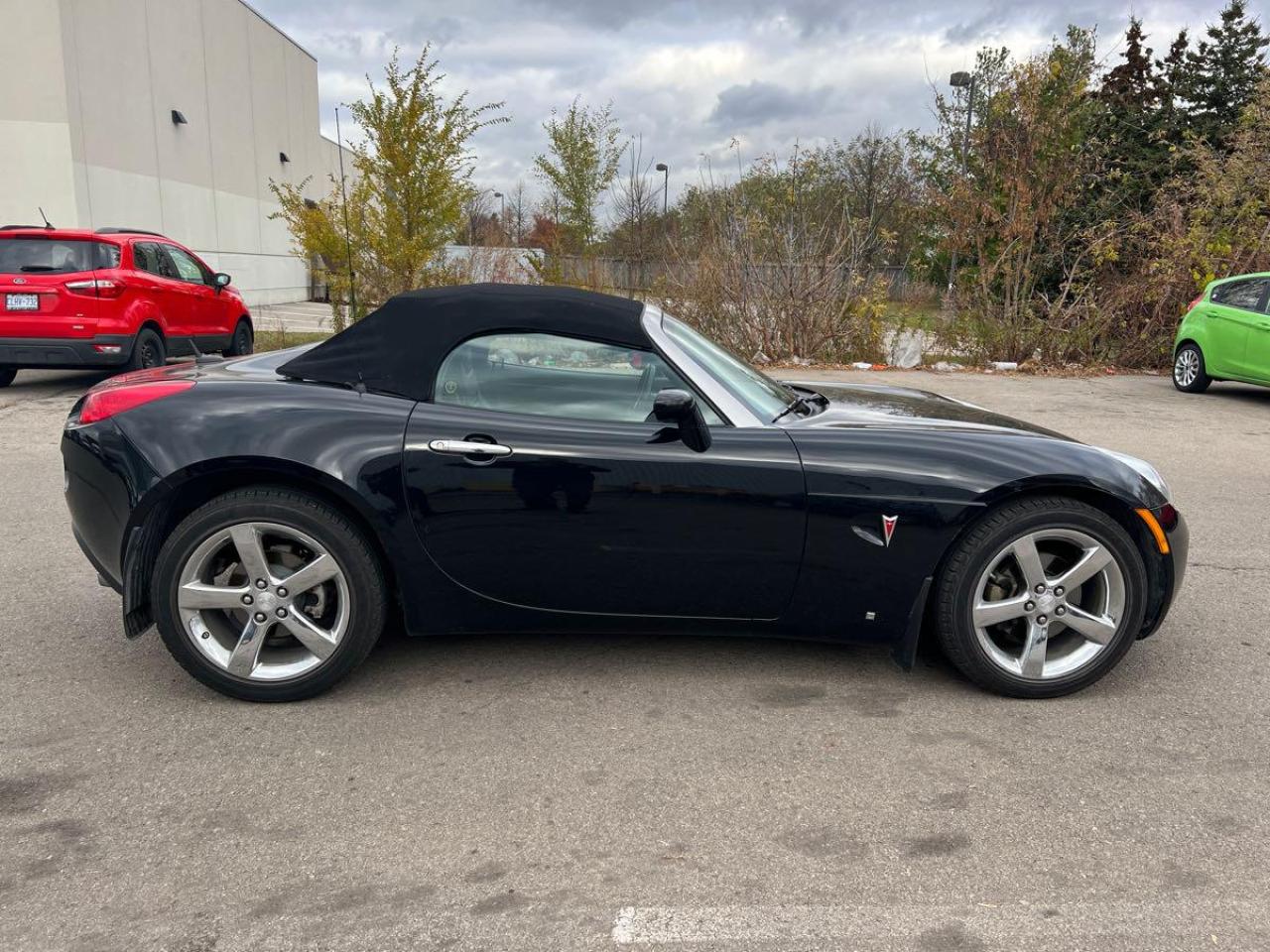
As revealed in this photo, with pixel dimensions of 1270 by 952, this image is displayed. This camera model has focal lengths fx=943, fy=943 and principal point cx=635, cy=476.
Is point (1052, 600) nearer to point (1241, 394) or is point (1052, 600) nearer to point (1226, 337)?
point (1226, 337)

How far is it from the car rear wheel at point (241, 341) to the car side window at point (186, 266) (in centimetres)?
122

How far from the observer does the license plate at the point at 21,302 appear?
951 cm

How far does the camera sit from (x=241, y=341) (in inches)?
524

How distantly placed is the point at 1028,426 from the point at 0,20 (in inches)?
874

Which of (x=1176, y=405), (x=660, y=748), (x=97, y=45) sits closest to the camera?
(x=660, y=748)

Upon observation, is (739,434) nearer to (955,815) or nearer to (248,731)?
(955,815)

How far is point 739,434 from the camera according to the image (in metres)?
3.21

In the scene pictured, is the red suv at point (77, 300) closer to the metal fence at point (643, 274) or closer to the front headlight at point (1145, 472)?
the metal fence at point (643, 274)

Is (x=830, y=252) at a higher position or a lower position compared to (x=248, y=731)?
higher

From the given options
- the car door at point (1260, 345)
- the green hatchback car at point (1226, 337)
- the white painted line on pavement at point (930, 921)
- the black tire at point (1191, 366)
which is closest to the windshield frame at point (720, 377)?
the white painted line on pavement at point (930, 921)

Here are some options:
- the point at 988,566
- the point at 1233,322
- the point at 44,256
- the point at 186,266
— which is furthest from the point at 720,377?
the point at 1233,322

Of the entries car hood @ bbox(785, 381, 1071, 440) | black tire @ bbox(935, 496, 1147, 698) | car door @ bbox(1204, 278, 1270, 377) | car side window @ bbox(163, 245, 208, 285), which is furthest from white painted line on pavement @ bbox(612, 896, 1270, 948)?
car side window @ bbox(163, 245, 208, 285)

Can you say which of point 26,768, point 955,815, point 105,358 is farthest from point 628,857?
point 105,358

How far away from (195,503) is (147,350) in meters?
8.17
